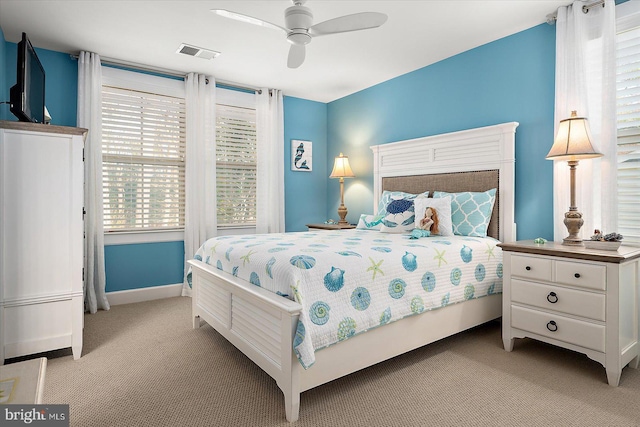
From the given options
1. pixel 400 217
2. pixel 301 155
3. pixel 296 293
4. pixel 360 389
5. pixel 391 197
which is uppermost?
pixel 301 155

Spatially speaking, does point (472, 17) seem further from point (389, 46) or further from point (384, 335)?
point (384, 335)

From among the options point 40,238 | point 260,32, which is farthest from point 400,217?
point 40,238

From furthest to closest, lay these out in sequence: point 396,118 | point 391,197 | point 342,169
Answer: point 342,169 → point 396,118 → point 391,197

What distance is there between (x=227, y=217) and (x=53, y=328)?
90.5 inches

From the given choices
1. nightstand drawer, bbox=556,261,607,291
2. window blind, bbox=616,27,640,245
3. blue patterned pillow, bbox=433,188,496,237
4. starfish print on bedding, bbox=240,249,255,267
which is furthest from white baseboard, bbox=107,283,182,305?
window blind, bbox=616,27,640,245

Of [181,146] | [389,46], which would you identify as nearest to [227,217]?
[181,146]

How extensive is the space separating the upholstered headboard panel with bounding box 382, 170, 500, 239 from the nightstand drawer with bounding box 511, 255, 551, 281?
0.73 m

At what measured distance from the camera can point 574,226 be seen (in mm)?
2514

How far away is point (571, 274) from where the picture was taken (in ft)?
7.36

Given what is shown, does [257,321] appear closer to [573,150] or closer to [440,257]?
[440,257]

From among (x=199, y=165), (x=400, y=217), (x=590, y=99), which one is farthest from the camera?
(x=199, y=165)

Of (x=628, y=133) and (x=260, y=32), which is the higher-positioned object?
(x=260, y=32)

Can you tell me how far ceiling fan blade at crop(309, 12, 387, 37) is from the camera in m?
2.26

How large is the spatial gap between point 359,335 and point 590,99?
2.40 metres
